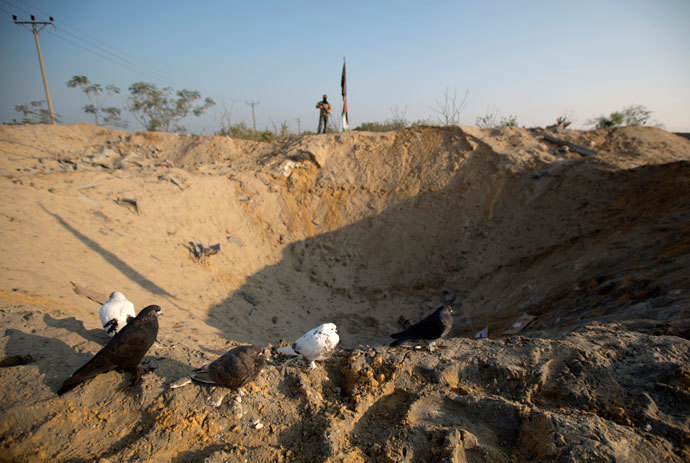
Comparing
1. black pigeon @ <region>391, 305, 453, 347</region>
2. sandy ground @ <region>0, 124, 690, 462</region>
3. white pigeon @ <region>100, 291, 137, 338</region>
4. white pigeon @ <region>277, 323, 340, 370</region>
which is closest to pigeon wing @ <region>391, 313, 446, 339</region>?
black pigeon @ <region>391, 305, 453, 347</region>

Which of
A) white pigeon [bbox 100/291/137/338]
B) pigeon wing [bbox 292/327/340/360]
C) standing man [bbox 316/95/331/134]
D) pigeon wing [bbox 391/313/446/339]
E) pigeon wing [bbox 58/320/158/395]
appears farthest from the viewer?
standing man [bbox 316/95/331/134]

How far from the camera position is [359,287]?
7746 millimetres

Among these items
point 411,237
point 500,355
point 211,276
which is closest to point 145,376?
point 500,355

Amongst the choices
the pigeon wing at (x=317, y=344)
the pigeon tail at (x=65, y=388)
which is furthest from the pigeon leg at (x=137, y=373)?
the pigeon wing at (x=317, y=344)

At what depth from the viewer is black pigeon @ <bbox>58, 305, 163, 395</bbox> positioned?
2159 mm

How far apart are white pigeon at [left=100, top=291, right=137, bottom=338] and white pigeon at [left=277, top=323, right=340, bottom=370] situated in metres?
1.55

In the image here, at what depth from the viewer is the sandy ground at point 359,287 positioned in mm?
2029

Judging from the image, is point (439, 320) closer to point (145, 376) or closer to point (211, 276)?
point (145, 376)

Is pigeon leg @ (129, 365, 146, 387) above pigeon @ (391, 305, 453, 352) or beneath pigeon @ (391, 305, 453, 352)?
above

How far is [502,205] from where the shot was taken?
788cm

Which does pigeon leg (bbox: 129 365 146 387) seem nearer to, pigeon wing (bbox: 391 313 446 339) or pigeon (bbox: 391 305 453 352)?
pigeon (bbox: 391 305 453 352)

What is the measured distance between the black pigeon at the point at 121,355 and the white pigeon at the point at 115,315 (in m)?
0.52

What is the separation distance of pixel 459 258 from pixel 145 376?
6.94 meters

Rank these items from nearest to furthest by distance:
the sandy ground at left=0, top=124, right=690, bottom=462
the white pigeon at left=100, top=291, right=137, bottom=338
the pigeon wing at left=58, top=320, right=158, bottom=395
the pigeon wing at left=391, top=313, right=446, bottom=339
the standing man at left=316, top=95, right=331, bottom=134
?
the sandy ground at left=0, top=124, right=690, bottom=462, the pigeon wing at left=58, top=320, right=158, bottom=395, the white pigeon at left=100, top=291, right=137, bottom=338, the pigeon wing at left=391, top=313, right=446, bottom=339, the standing man at left=316, top=95, right=331, bottom=134
